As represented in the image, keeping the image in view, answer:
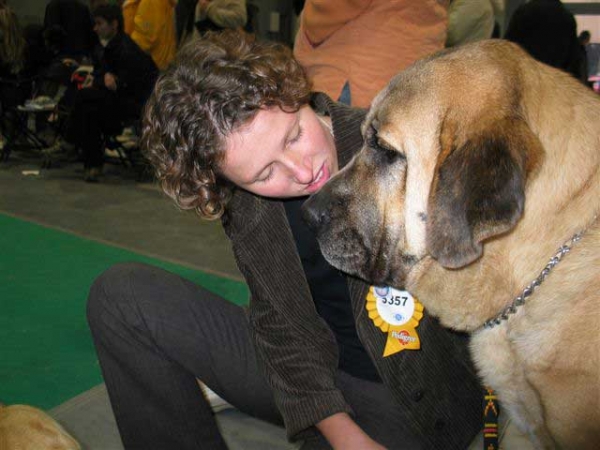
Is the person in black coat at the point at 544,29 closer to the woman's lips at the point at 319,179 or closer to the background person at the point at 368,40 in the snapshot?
the background person at the point at 368,40

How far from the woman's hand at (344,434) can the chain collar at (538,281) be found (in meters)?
0.45

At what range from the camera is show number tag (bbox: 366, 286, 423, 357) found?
1.64m

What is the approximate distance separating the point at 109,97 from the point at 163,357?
523 cm

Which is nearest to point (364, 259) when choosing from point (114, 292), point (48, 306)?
point (114, 292)

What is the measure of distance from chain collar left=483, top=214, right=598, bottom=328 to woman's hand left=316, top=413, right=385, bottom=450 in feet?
1.48

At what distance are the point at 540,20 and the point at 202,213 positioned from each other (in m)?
2.89

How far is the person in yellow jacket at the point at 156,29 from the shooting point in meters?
6.76

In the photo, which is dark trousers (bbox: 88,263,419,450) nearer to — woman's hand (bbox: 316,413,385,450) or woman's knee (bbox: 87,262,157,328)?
woman's knee (bbox: 87,262,157,328)

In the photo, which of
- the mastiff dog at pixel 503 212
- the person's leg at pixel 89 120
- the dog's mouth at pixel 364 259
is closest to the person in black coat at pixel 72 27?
the person's leg at pixel 89 120

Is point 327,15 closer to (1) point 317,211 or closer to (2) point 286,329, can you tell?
(1) point 317,211

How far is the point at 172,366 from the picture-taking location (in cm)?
177

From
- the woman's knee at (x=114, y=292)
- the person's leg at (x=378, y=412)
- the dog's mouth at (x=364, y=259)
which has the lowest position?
the person's leg at (x=378, y=412)

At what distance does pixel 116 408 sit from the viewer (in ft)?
5.85

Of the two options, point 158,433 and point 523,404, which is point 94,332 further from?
point 523,404
